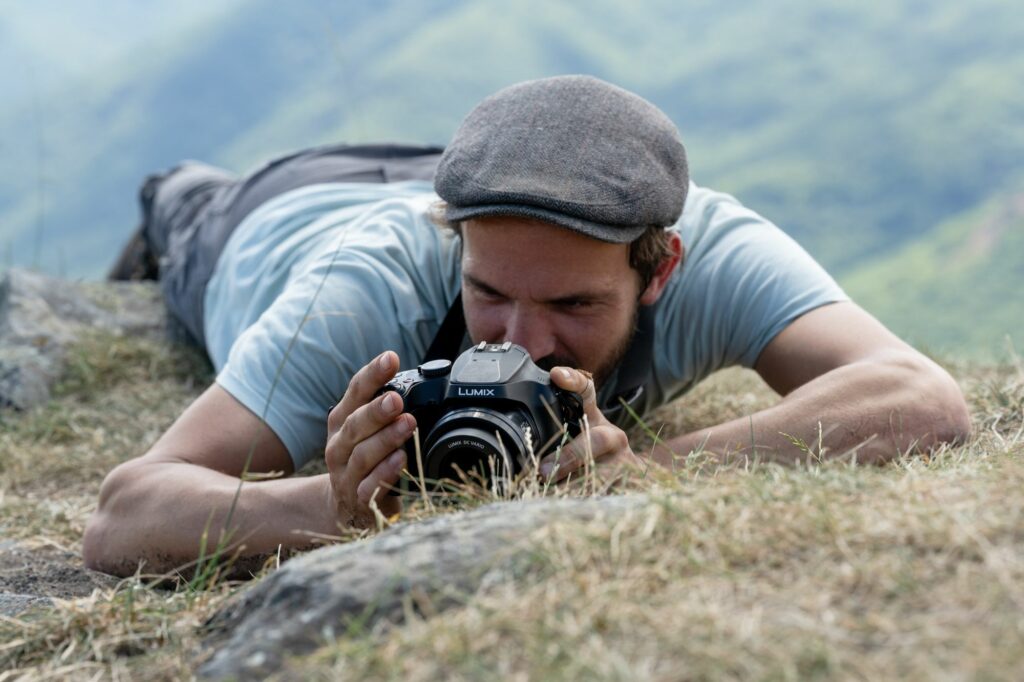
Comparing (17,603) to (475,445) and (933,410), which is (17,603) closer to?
(475,445)

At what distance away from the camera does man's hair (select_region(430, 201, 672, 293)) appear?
3098 millimetres

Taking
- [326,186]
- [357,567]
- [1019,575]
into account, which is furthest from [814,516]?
[326,186]

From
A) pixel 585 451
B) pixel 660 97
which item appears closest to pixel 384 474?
pixel 585 451

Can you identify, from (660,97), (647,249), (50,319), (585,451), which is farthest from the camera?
(660,97)

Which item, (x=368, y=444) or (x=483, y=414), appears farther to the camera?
(x=368, y=444)

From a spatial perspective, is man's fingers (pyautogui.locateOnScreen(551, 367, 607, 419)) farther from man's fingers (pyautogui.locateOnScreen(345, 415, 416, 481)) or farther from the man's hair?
the man's hair

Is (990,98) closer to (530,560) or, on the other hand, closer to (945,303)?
(945,303)

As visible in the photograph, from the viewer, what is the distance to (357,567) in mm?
1719

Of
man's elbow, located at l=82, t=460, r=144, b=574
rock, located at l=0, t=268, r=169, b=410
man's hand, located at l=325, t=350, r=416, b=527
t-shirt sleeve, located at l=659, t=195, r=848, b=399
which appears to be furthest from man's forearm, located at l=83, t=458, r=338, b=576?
rock, located at l=0, t=268, r=169, b=410

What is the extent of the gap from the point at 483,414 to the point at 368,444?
Result: 0.88ft

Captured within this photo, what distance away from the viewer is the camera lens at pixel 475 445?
219cm

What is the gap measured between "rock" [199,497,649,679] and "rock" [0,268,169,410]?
11.3 feet

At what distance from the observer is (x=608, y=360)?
10.4 feet

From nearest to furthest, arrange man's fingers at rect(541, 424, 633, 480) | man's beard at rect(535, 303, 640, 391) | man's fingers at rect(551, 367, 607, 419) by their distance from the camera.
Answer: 1. man's fingers at rect(541, 424, 633, 480)
2. man's fingers at rect(551, 367, 607, 419)
3. man's beard at rect(535, 303, 640, 391)
